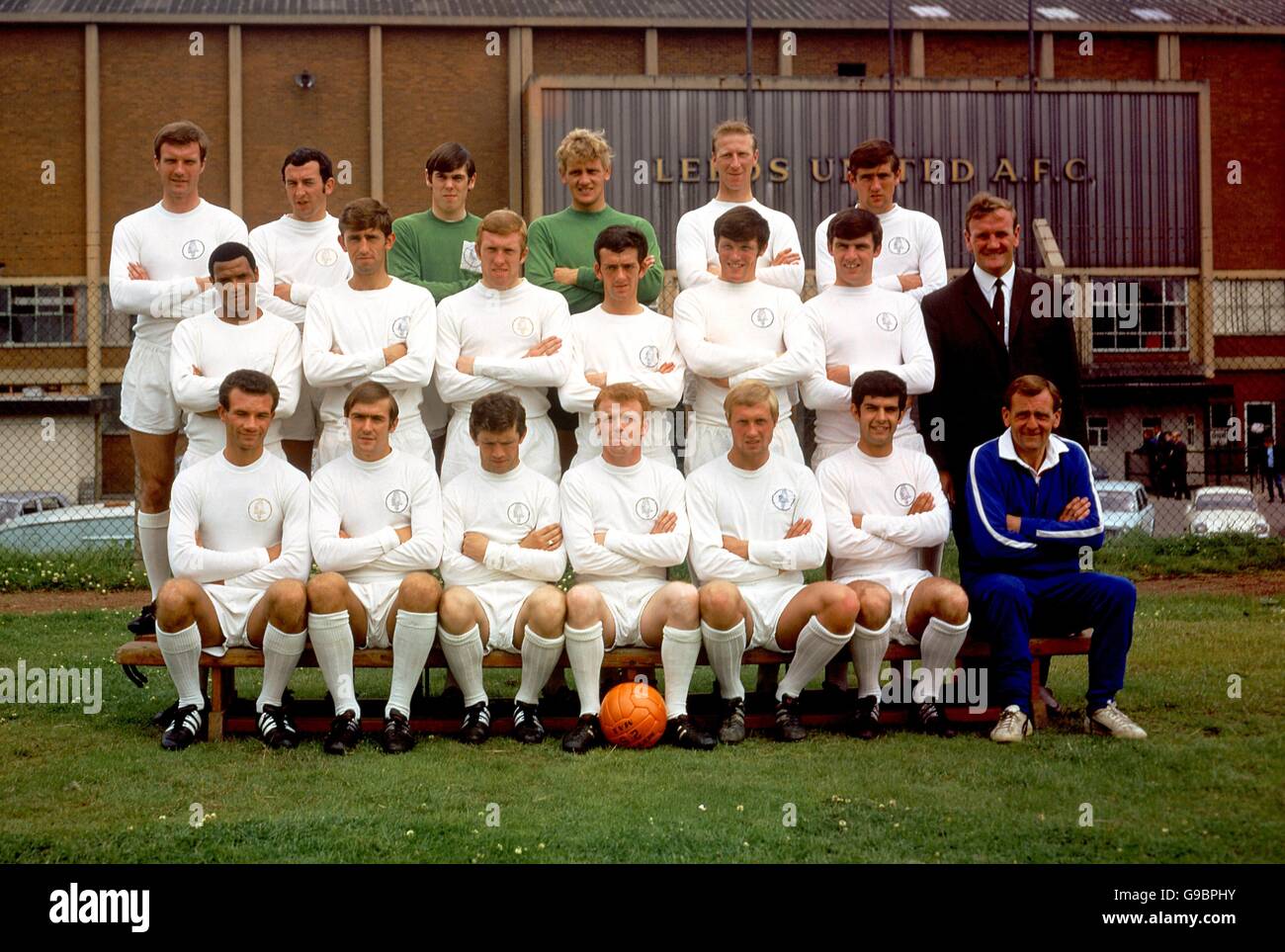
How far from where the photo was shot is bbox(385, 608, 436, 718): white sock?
6398 millimetres

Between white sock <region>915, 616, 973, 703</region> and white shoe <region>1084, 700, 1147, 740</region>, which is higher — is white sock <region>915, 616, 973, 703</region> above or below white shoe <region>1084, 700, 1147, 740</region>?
above

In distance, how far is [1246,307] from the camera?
34375 mm

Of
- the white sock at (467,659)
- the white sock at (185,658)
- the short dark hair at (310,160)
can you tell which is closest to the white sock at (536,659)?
the white sock at (467,659)

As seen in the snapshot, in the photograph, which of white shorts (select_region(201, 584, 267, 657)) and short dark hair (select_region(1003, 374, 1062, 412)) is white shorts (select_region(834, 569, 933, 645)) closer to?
short dark hair (select_region(1003, 374, 1062, 412))

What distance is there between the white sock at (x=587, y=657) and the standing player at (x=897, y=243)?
98.9 inches

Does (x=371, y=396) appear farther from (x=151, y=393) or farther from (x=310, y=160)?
(x=310, y=160)

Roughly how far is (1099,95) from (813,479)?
28.5 m

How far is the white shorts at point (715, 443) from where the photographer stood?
7250 mm

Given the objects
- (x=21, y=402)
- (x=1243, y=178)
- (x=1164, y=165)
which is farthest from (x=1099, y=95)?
(x=21, y=402)

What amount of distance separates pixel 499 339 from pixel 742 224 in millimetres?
1375

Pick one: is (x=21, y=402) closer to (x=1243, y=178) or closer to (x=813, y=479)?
(x=813, y=479)

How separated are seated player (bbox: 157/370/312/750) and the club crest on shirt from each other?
1.60m

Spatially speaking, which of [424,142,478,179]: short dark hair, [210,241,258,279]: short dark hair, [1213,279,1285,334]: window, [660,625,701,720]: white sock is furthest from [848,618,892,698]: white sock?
[1213,279,1285,334]: window

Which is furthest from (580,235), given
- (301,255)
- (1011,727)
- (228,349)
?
(1011,727)
